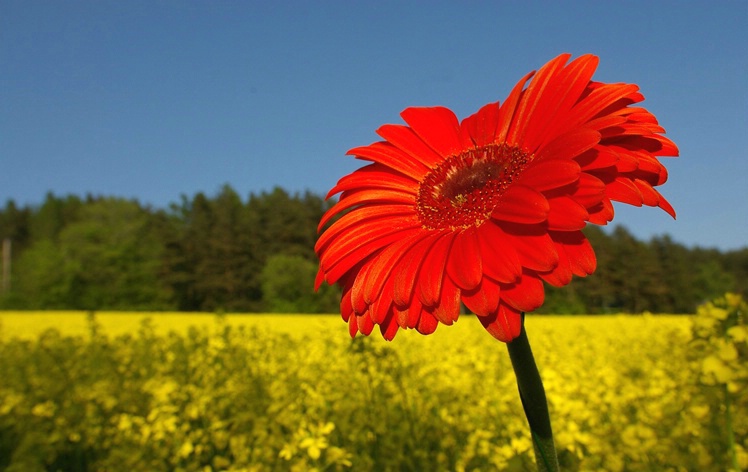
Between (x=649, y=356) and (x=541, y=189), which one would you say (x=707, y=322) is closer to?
(x=541, y=189)

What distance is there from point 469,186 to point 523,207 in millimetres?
258

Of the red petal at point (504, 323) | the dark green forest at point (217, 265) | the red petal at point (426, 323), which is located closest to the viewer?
the red petal at point (504, 323)

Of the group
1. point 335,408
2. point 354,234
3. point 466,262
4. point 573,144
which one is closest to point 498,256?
point 466,262

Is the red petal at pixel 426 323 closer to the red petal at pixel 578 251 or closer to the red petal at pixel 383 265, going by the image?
the red petal at pixel 383 265

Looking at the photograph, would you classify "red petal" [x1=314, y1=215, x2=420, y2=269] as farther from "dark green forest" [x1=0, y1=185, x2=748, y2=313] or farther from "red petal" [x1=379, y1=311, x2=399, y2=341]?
"dark green forest" [x1=0, y1=185, x2=748, y2=313]

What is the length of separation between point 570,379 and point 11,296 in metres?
40.5

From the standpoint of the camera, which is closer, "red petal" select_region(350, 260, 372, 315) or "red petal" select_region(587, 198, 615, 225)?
"red petal" select_region(587, 198, 615, 225)

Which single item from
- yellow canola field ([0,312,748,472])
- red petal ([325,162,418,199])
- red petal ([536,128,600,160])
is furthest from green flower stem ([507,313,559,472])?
yellow canola field ([0,312,748,472])

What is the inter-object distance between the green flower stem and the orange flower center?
248mm

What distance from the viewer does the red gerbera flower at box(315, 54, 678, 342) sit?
777 mm

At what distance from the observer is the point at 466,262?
2.67 feet

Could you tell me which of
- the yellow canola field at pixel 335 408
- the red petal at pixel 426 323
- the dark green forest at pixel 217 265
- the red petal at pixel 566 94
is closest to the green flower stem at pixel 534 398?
the red petal at pixel 426 323

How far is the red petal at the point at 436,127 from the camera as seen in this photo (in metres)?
1.11

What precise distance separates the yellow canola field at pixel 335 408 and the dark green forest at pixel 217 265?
89.5 ft
